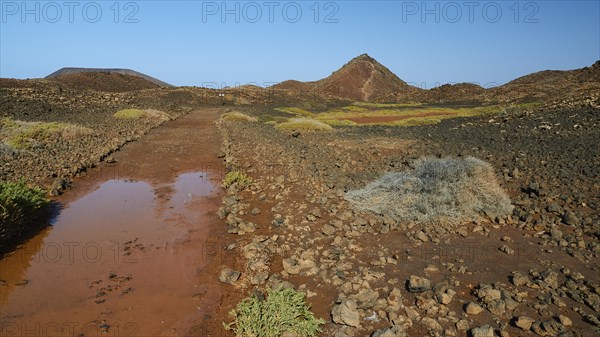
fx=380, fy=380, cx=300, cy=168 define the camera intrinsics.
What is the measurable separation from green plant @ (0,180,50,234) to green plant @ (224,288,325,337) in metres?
4.25

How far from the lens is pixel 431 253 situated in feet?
17.1

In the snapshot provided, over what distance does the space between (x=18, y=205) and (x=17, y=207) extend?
11 cm

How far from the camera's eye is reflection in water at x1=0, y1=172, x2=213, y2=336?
424 cm

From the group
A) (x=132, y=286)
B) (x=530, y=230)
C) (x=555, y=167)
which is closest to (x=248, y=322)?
(x=132, y=286)

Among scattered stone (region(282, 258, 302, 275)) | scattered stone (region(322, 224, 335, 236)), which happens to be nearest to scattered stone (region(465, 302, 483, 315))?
scattered stone (region(282, 258, 302, 275))

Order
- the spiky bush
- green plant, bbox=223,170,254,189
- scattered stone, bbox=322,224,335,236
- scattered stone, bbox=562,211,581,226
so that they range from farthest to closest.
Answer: green plant, bbox=223,170,254,189
the spiky bush
scattered stone, bbox=322,224,335,236
scattered stone, bbox=562,211,581,226

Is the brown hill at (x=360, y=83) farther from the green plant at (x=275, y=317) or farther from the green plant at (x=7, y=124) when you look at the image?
the green plant at (x=275, y=317)

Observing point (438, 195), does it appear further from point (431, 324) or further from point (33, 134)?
point (33, 134)

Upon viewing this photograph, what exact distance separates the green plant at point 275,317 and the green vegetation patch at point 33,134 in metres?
11.2

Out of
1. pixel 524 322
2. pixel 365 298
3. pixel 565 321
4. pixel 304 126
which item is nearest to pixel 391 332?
pixel 365 298

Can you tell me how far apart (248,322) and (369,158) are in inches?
291

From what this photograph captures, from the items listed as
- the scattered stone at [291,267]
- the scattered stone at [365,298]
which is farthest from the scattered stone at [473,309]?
the scattered stone at [291,267]

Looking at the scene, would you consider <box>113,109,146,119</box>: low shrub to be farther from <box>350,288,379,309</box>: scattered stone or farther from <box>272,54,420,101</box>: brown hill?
<box>272,54,420,101</box>: brown hill

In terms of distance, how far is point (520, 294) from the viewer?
4.14 metres
